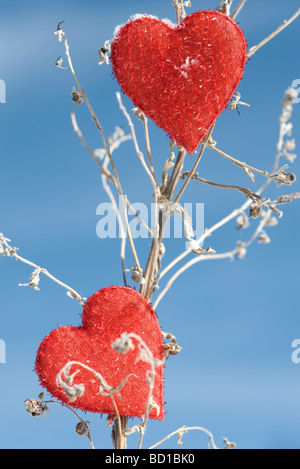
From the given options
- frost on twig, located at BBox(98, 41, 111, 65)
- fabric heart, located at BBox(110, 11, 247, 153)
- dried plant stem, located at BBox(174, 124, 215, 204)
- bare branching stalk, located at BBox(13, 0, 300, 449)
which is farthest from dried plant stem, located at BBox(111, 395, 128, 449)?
frost on twig, located at BBox(98, 41, 111, 65)

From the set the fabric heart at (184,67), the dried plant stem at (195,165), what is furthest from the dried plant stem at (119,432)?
the fabric heart at (184,67)

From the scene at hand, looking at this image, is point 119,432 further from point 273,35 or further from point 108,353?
point 273,35

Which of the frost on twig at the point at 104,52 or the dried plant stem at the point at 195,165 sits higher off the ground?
the frost on twig at the point at 104,52

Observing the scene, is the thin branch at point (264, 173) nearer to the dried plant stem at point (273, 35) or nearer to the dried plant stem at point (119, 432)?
the dried plant stem at point (273, 35)

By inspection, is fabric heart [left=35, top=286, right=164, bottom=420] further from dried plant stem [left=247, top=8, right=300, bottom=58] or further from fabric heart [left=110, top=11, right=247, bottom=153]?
dried plant stem [left=247, top=8, right=300, bottom=58]

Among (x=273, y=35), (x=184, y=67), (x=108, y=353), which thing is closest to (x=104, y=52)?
(x=184, y=67)
